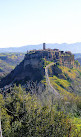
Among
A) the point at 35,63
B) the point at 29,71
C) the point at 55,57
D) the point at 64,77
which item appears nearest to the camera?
the point at 64,77

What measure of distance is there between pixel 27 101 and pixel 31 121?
30.7 feet

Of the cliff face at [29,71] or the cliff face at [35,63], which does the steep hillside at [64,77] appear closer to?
the cliff face at [35,63]

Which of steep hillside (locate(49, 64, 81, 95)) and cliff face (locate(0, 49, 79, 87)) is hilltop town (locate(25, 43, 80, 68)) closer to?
cliff face (locate(0, 49, 79, 87))

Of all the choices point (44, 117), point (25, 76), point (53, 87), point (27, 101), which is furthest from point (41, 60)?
point (44, 117)

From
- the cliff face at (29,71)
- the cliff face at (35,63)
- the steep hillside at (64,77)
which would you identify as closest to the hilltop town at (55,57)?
the cliff face at (35,63)

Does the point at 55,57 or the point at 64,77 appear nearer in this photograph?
the point at 64,77

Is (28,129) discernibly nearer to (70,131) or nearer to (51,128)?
(51,128)

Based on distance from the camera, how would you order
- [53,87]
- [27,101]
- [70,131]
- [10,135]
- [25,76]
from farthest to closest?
[25,76] < [53,87] < [27,101] < [10,135] < [70,131]

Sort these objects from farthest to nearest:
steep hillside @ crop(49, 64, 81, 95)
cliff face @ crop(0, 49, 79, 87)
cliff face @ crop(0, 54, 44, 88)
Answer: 1. cliff face @ crop(0, 49, 79, 87)
2. cliff face @ crop(0, 54, 44, 88)
3. steep hillside @ crop(49, 64, 81, 95)

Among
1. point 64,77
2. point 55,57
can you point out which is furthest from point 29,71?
point 64,77

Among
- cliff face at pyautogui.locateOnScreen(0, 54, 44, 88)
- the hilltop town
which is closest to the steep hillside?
the hilltop town

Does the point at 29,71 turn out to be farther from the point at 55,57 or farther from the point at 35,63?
the point at 55,57

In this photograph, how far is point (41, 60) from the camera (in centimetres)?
7625

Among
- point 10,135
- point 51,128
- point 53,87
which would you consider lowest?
point 53,87
